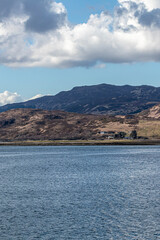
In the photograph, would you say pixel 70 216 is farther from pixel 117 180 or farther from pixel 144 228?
pixel 117 180

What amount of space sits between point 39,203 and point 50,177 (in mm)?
33689

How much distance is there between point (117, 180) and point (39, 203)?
2918 centimetres

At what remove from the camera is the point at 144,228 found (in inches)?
1677

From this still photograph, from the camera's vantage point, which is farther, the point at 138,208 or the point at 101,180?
the point at 101,180

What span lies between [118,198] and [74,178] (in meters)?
28.1

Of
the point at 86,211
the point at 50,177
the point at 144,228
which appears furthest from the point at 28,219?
the point at 50,177

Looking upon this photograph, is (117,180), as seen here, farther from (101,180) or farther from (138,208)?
(138,208)

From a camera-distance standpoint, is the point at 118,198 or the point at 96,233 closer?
the point at 96,233

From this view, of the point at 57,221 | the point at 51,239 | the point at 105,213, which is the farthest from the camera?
the point at 105,213

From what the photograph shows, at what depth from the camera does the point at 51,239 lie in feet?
127

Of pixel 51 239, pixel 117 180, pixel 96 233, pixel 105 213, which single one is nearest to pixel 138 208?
pixel 105 213

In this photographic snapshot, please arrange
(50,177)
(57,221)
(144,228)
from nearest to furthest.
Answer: (144,228)
(57,221)
(50,177)

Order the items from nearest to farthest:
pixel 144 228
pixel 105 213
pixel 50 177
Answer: pixel 144 228
pixel 105 213
pixel 50 177

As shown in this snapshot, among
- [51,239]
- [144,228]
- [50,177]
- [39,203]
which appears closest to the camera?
[51,239]
